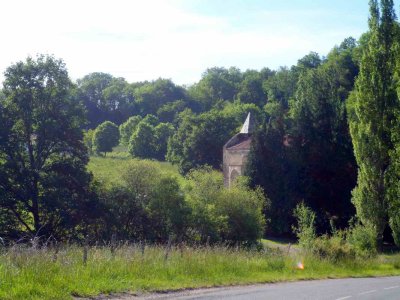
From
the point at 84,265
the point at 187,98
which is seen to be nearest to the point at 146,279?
the point at 84,265

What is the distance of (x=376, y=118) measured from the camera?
119 ft

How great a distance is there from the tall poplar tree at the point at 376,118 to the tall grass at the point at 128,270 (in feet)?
46.7

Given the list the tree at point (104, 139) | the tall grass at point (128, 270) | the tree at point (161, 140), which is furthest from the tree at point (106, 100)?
the tall grass at point (128, 270)

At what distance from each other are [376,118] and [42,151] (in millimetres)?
22417

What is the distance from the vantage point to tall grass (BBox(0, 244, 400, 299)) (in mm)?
12070

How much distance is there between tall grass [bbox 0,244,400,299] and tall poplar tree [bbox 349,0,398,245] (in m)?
14.2

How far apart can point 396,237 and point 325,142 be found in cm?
1961

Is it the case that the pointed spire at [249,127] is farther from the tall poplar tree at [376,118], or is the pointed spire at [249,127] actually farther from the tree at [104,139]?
the tree at [104,139]

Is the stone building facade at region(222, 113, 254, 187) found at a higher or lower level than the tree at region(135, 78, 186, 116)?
lower

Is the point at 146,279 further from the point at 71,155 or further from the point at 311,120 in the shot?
the point at 311,120

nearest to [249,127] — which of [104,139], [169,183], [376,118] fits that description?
[169,183]

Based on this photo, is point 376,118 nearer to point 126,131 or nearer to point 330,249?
point 330,249

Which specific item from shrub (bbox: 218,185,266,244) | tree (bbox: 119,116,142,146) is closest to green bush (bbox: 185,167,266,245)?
shrub (bbox: 218,185,266,244)

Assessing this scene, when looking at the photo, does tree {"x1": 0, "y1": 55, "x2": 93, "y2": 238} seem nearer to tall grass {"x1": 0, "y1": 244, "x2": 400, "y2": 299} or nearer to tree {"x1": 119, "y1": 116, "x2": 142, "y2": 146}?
tall grass {"x1": 0, "y1": 244, "x2": 400, "y2": 299}
